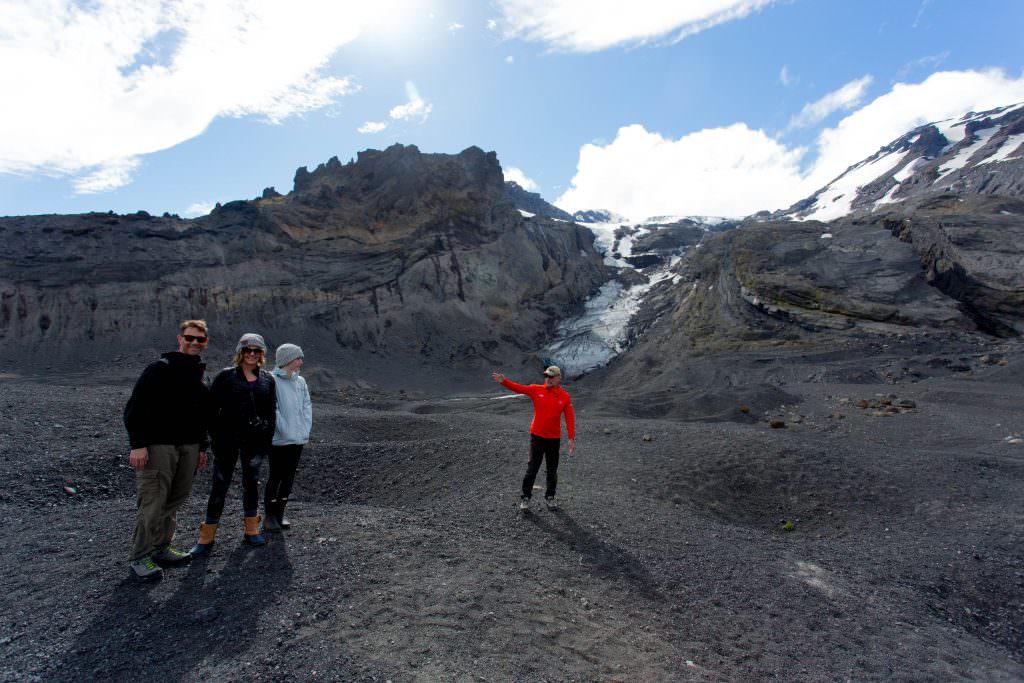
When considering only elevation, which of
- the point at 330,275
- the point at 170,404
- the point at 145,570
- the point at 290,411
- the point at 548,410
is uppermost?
the point at 330,275

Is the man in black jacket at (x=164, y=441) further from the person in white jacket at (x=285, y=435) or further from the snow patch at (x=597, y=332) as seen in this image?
the snow patch at (x=597, y=332)

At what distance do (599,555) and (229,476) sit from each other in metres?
3.97

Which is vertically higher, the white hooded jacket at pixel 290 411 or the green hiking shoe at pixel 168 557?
the white hooded jacket at pixel 290 411

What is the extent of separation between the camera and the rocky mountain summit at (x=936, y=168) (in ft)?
205

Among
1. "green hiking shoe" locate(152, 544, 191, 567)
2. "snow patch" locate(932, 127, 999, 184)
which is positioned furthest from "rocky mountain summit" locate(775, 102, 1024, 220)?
"green hiking shoe" locate(152, 544, 191, 567)

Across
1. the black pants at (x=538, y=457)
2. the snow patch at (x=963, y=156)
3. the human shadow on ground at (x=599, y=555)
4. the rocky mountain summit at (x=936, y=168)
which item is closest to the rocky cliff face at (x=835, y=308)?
the black pants at (x=538, y=457)

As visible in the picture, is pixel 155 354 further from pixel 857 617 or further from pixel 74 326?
→ pixel 857 617

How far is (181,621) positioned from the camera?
3.98m

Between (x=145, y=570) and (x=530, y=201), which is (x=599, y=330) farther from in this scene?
(x=530, y=201)

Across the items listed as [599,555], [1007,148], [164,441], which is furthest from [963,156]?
[164,441]

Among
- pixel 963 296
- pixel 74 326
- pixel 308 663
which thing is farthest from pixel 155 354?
pixel 963 296

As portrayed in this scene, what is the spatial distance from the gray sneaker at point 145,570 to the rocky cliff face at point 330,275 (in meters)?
27.9

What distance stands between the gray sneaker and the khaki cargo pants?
51mm

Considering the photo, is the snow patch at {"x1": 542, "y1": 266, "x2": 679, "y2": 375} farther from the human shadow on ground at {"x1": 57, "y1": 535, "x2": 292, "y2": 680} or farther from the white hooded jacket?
the human shadow on ground at {"x1": 57, "y1": 535, "x2": 292, "y2": 680}
